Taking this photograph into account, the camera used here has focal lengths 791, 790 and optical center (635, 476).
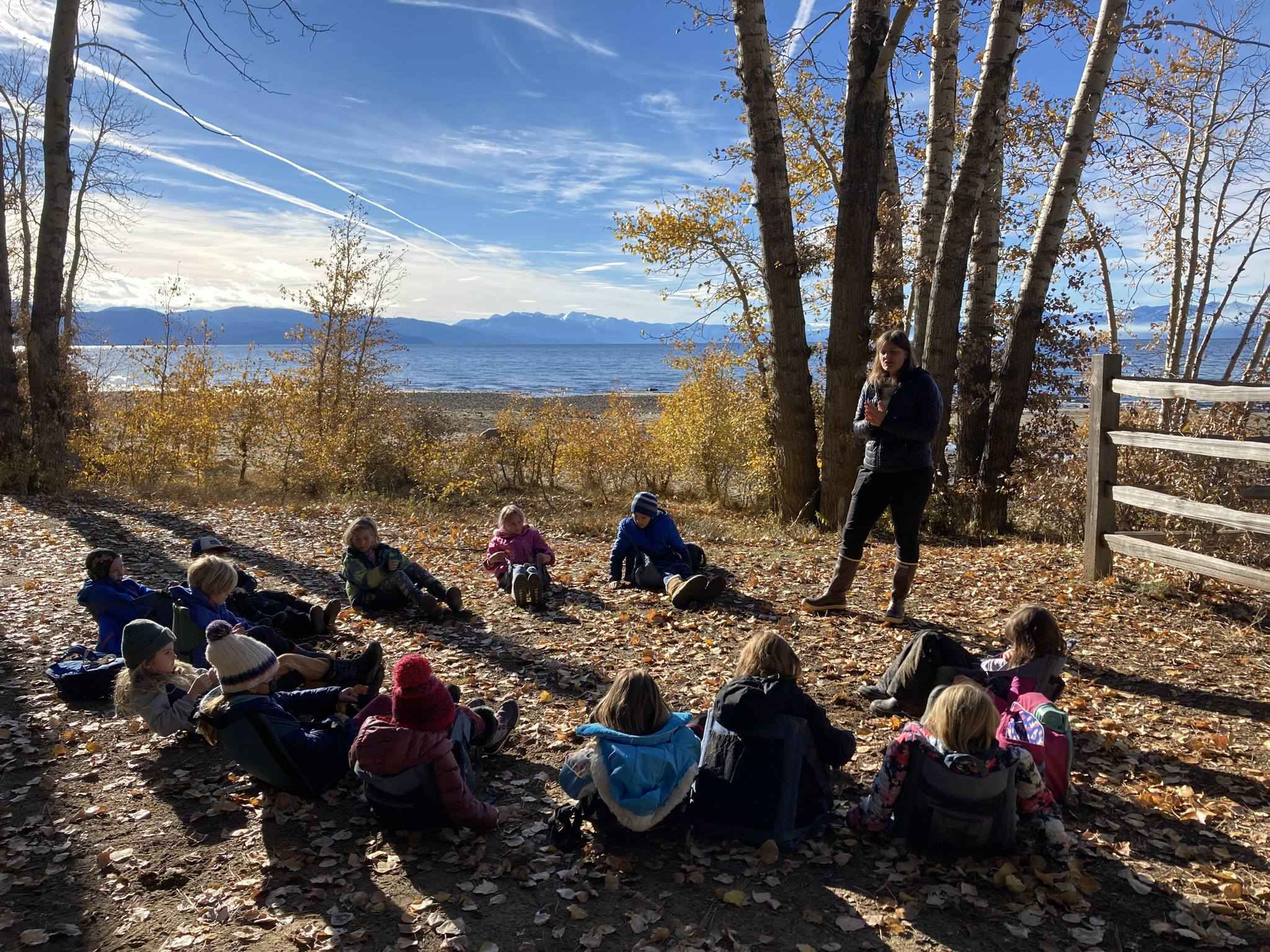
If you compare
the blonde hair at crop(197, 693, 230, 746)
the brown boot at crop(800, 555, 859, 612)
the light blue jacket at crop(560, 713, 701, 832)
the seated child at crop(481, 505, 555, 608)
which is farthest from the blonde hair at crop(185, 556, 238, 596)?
the brown boot at crop(800, 555, 859, 612)

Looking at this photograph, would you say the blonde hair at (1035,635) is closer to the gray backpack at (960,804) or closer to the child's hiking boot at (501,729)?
the gray backpack at (960,804)

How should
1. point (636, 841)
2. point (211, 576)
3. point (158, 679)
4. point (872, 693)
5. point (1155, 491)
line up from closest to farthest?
point (636, 841) → point (158, 679) → point (872, 693) → point (211, 576) → point (1155, 491)

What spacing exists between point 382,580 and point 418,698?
12.5 ft

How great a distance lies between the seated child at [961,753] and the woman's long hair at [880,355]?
3065mm

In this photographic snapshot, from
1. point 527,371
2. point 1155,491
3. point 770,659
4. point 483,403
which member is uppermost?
point 527,371

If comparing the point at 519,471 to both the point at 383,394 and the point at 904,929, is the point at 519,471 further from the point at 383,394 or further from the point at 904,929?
the point at 904,929

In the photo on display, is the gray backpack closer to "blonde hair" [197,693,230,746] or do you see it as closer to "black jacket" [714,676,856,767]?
"black jacket" [714,676,856,767]


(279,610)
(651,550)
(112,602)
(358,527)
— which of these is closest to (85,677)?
(112,602)

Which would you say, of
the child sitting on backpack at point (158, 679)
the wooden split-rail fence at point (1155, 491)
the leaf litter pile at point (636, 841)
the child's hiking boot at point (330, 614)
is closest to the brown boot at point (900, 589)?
the leaf litter pile at point (636, 841)

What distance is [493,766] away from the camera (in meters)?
4.61

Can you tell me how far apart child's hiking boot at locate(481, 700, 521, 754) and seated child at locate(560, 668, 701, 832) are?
91 centimetres

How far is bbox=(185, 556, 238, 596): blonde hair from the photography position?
5.43m

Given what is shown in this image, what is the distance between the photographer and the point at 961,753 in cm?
352

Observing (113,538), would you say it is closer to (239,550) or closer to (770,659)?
(239,550)
